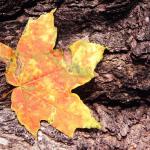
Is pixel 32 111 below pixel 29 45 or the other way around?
below

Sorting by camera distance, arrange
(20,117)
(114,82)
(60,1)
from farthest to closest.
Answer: (114,82), (60,1), (20,117)

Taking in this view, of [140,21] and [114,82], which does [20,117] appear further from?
[140,21]

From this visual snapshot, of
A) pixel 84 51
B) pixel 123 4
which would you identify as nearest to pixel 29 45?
pixel 84 51

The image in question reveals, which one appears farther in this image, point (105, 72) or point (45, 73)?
point (105, 72)
